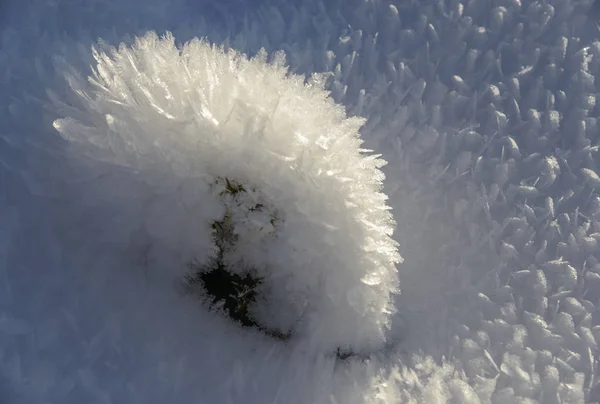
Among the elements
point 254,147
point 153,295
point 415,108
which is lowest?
point 153,295

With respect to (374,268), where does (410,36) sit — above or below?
above

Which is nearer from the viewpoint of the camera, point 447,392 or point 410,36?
point 447,392

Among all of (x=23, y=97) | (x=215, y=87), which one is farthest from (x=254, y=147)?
(x=23, y=97)

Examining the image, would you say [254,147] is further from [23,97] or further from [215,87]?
[23,97]
